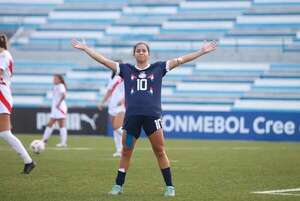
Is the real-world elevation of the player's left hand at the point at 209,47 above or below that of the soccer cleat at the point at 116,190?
above

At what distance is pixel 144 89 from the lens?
11352 millimetres

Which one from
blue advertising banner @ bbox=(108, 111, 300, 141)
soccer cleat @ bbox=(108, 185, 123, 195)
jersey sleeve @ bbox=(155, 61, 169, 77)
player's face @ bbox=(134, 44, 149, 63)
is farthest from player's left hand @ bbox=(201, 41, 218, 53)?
blue advertising banner @ bbox=(108, 111, 300, 141)

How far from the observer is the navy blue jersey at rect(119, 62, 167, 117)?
11352 mm

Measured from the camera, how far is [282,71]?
36000mm

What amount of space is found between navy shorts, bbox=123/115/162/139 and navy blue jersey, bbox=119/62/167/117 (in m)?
0.06

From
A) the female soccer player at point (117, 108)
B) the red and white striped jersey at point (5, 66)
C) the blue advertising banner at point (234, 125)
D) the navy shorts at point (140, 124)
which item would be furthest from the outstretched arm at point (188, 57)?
the blue advertising banner at point (234, 125)

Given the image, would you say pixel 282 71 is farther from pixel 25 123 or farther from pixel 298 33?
pixel 25 123

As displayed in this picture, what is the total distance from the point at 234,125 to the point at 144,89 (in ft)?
62.1

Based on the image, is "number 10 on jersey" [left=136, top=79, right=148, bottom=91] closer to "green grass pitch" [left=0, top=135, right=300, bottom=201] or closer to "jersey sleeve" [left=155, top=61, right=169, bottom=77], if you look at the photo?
"jersey sleeve" [left=155, top=61, right=169, bottom=77]

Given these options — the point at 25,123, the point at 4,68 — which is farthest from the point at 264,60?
the point at 4,68

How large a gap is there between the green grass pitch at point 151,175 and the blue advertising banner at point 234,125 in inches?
275

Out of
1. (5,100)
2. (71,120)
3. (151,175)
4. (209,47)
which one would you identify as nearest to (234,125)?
(71,120)

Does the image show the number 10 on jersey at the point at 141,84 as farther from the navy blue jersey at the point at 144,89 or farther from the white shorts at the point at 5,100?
the white shorts at the point at 5,100

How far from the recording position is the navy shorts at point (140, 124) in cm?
1141
